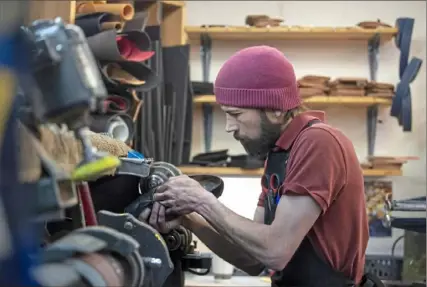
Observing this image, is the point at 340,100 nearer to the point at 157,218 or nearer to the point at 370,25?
the point at 370,25

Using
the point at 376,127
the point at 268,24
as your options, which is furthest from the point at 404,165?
the point at 268,24

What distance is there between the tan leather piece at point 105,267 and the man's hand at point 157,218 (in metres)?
0.47

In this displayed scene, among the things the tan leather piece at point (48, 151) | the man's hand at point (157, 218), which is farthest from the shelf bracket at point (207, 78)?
the tan leather piece at point (48, 151)

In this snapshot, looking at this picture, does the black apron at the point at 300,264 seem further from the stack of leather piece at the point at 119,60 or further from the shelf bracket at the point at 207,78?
the shelf bracket at the point at 207,78

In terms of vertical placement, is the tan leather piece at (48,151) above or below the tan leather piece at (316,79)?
above

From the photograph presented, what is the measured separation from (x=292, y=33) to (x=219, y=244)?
1.91 metres

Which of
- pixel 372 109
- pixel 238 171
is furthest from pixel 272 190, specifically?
pixel 372 109

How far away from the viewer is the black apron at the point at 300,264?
5.50 ft

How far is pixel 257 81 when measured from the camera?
1660 mm

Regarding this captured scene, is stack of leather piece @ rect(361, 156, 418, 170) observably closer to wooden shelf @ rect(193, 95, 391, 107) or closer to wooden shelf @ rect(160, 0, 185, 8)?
wooden shelf @ rect(193, 95, 391, 107)

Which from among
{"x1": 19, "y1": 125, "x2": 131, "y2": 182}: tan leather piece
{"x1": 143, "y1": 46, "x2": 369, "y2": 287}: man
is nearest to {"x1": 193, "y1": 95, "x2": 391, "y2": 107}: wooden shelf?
{"x1": 143, "y1": 46, "x2": 369, "y2": 287}: man

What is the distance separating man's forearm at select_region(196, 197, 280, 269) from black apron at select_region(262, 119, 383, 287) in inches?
6.3

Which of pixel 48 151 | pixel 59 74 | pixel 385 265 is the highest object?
pixel 59 74

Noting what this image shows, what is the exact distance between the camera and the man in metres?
1.55
